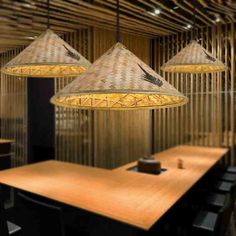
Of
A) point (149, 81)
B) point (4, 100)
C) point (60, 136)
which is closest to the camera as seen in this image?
point (149, 81)

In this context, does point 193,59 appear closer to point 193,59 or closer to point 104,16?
point 193,59

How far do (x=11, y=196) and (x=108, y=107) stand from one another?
132 cm

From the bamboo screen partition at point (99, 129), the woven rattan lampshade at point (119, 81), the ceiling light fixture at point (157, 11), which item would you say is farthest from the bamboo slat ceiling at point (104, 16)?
the woven rattan lampshade at point (119, 81)

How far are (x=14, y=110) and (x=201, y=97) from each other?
4.57ft

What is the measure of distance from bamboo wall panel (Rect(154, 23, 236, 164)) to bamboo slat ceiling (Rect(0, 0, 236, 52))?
10cm

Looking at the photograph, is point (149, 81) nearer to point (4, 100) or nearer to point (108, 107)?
point (108, 107)

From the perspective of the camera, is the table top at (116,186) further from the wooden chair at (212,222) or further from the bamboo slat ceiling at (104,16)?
the bamboo slat ceiling at (104,16)

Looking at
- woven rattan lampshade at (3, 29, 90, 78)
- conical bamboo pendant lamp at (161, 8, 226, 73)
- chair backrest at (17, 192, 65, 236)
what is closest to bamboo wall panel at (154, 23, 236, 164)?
conical bamboo pendant lamp at (161, 8, 226, 73)

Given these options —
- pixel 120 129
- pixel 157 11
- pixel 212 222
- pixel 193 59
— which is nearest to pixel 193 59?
pixel 193 59

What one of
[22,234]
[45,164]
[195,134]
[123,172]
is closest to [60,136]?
[45,164]

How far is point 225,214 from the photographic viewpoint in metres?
1.74

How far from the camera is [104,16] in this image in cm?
244

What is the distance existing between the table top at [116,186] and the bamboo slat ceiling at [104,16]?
1.06m

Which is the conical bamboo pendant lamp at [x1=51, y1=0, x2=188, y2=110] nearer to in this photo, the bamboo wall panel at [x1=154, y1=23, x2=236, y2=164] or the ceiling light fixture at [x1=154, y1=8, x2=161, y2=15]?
the bamboo wall panel at [x1=154, y1=23, x2=236, y2=164]
